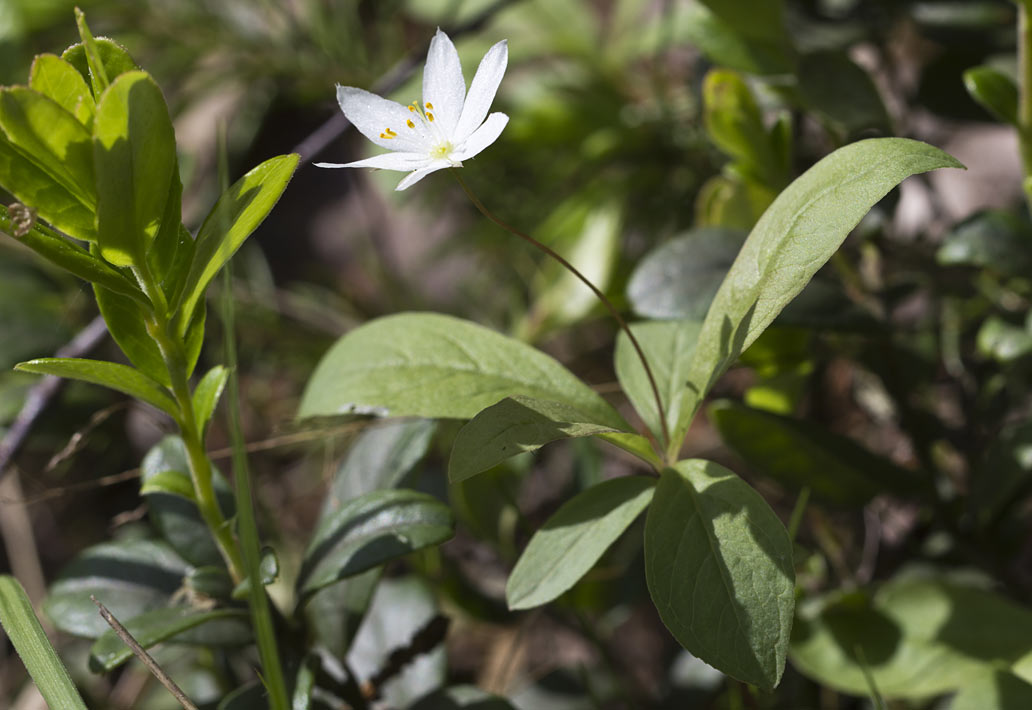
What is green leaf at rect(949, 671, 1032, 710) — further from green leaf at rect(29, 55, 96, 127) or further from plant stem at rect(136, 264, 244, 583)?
green leaf at rect(29, 55, 96, 127)

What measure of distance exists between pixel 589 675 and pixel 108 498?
113 centimetres

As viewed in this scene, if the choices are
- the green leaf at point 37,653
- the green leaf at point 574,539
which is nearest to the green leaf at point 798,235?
the green leaf at point 574,539

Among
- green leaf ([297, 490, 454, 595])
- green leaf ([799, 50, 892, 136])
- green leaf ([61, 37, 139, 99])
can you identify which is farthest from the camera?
green leaf ([799, 50, 892, 136])

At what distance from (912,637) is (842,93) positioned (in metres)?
0.62

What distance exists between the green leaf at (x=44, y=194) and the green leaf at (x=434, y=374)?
0.91 feet

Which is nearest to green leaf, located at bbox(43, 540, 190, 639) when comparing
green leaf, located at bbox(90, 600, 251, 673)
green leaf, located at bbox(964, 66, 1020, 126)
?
green leaf, located at bbox(90, 600, 251, 673)

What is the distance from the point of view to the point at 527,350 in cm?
85

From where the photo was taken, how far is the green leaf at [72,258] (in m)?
0.60

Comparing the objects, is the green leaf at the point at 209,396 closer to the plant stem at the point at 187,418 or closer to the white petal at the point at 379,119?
the plant stem at the point at 187,418

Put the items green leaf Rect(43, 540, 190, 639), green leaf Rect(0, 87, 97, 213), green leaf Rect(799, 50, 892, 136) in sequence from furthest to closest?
green leaf Rect(799, 50, 892, 136) → green leaf Rect(43, 540, 190, 639) → green leaf Rect(0, 87, 97, 213)

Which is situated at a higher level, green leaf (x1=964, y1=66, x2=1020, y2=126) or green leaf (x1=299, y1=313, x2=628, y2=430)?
green leaf (x1=964, y1=66, x2=1020, y2=126)

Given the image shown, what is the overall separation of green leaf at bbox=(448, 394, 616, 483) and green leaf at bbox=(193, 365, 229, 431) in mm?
232

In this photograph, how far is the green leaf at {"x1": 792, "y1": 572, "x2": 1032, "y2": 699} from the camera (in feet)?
3.15

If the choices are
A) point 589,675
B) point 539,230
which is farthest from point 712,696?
point 539,230
